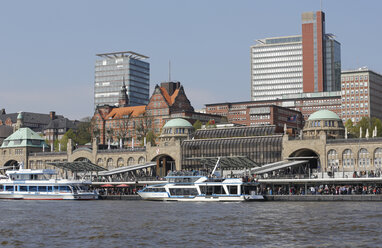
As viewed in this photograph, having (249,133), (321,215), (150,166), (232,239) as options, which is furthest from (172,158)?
(232,239)

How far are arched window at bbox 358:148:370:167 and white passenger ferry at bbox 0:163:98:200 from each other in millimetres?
56565

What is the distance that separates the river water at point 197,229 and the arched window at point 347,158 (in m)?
61.5

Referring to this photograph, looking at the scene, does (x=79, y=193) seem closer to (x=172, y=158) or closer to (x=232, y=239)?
(x=172, y=158)

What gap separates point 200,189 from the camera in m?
117

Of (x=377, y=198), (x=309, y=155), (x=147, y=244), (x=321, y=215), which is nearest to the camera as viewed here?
(x=147, y=244)

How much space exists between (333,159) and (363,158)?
6641mm

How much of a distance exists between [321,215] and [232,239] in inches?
936

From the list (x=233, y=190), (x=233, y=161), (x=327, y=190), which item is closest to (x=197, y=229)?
(x=233, y=190)

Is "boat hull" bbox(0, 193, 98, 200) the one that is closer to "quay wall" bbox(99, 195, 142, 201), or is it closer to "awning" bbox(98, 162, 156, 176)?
"quay wall" bbox(99, 195, 142, 201)

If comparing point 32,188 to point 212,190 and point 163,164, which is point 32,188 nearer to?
point 212,190

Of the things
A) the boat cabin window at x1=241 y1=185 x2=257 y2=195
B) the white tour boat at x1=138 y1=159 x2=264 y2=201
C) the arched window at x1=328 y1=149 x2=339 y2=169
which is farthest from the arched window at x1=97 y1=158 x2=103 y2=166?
the boat cabin window at x1=241 y1=185 x2=257 y2=195

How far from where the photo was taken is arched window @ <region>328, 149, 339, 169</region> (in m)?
143

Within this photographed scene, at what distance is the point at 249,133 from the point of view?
16212 cm

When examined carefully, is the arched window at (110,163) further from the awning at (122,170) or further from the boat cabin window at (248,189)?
the boat cabin window at (248,189)
